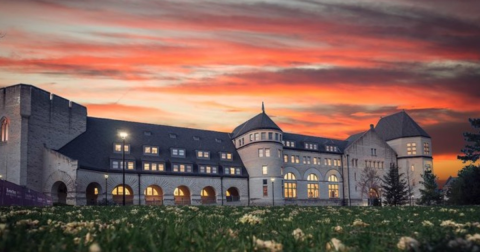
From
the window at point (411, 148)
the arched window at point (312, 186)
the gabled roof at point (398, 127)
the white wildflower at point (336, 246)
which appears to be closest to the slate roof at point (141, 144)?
the arched window at point (312, 186)

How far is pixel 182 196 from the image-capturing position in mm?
68312

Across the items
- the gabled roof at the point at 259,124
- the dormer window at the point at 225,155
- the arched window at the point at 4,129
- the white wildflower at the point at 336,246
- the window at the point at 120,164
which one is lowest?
the white wildflower at the point at 336,246

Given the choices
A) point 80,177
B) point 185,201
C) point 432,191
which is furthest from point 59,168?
point 432,191

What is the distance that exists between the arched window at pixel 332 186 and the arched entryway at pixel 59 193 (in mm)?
50181

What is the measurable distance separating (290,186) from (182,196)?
2159cm

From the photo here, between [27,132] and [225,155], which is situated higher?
[27,132]

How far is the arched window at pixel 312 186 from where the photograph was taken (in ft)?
261

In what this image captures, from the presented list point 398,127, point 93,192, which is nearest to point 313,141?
point 398,127

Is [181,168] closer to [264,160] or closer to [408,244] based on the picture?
[264,160]

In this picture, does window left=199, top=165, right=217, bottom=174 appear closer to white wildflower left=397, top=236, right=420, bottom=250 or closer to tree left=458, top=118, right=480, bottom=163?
tree left=458, top=118, right=480, bottom=163

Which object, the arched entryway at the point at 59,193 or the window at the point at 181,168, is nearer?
the arched entryway at the point at 59,193

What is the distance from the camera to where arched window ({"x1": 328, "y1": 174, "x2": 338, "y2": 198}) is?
270 feet

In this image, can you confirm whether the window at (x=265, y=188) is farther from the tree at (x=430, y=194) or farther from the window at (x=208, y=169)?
the tree at (x=430, y=194)

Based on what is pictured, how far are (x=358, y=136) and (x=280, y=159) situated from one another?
1011 inches
